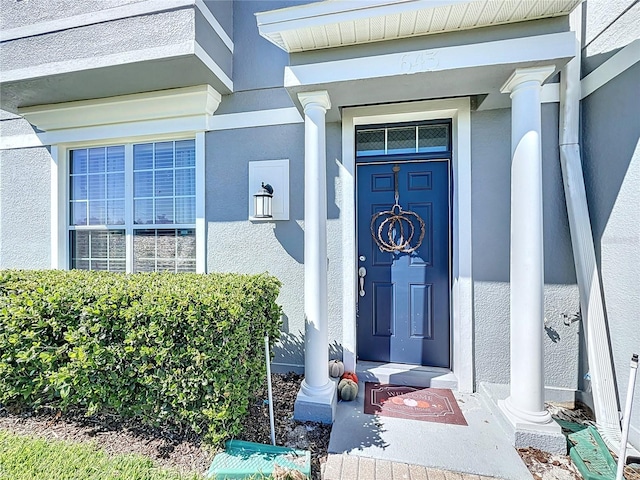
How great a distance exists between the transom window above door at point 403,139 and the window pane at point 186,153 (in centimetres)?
207

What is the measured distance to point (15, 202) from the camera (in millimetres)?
4191

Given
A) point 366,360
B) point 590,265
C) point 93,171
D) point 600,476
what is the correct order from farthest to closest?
point 93,171, point 366,360, point 590,265, point 600,476

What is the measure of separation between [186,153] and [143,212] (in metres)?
0.98

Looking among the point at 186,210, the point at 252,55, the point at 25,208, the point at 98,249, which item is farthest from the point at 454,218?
the point at 25,208

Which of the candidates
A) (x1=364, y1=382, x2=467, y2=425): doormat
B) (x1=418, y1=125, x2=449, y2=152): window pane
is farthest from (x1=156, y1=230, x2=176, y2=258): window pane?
(x1=418, y1=125, x2=449, y2=152): window pane

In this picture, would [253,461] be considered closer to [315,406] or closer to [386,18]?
[315,406]

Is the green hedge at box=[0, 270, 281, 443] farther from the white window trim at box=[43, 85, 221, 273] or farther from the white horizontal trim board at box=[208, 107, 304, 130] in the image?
the white horizontal trim board at box=[208, 107, 304, 130]

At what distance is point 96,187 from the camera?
410cm

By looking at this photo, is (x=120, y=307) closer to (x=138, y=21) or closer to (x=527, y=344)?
(x=138, y=21)

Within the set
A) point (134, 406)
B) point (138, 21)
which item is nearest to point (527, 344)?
point (134, 406)

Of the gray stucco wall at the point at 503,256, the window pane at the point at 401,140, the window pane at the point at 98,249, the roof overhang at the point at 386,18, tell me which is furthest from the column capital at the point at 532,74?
the window pane at the point at 98,249

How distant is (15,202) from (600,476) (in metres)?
6.86

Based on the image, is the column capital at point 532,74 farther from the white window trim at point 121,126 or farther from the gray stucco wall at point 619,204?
the white window trim at point 121,126

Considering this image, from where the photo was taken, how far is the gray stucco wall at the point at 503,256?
2898mm
